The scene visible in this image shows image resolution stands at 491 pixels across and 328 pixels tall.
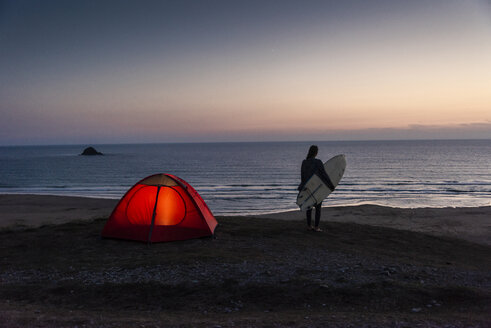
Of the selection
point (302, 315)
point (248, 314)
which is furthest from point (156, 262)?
point (302, 315)

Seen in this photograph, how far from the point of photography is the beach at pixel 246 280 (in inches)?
199

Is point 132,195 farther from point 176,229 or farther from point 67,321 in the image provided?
point 67,321

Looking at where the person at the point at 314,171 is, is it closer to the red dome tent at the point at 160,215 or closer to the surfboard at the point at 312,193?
the surfboard at the point at 312,193

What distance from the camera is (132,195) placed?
34.7ft

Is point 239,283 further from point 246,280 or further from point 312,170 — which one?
point 312,170

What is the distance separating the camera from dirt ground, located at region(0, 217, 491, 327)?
5004mm

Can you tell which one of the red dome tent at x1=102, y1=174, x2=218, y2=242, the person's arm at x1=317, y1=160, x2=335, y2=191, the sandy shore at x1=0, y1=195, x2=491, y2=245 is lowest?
the sandy shore at x1=0, y1=195, x2=491, y2=245

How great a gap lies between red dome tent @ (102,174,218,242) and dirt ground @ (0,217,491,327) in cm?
37

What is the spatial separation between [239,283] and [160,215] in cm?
455

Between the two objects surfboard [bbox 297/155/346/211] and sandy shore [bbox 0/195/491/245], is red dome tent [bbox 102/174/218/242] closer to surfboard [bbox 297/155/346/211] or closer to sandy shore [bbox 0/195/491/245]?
surfboard [bbox 297/155/346/211]

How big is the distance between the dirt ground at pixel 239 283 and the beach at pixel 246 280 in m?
0.02

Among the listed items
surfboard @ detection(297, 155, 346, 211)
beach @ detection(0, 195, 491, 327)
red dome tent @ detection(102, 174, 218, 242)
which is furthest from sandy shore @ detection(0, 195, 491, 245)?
red dome tent @ detection(102, 174, 218, 242)

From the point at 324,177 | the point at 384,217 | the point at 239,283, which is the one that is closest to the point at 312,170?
the point at 324,177

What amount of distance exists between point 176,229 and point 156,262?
7.81 ft
